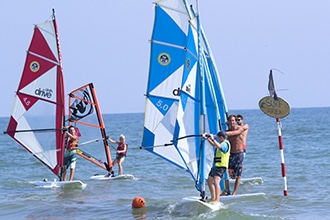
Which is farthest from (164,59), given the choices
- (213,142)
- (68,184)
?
(68,184)

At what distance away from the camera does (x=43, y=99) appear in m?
16.6

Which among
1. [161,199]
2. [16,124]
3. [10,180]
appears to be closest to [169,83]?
[161,199]

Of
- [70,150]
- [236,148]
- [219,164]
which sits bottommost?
[70,150]

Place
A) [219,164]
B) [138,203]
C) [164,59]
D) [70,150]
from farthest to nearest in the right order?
[70,150] → [164,59] → [138,203] → [219,164]

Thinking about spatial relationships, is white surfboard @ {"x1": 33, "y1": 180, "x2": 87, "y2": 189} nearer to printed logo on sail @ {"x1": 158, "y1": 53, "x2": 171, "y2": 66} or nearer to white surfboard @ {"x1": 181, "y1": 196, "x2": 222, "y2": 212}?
printed logo on sail @ {"x1": 158, "y1": 53, "x2": 171, "y2": 66}

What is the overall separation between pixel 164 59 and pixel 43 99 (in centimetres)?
391

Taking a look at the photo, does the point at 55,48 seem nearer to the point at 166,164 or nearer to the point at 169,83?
the point at 169,83

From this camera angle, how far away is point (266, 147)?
2998 cm

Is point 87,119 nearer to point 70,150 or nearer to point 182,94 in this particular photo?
point 70,150

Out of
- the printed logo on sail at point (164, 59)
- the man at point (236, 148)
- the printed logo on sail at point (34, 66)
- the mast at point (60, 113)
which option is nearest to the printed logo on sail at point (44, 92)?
the mast at point (60, 113)

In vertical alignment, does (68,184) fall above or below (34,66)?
below

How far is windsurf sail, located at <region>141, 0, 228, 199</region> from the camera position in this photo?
39.7ft

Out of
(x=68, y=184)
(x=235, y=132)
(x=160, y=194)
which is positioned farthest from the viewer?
(x=68, y=184)

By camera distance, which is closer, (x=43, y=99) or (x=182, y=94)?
(x=182, y=94)
